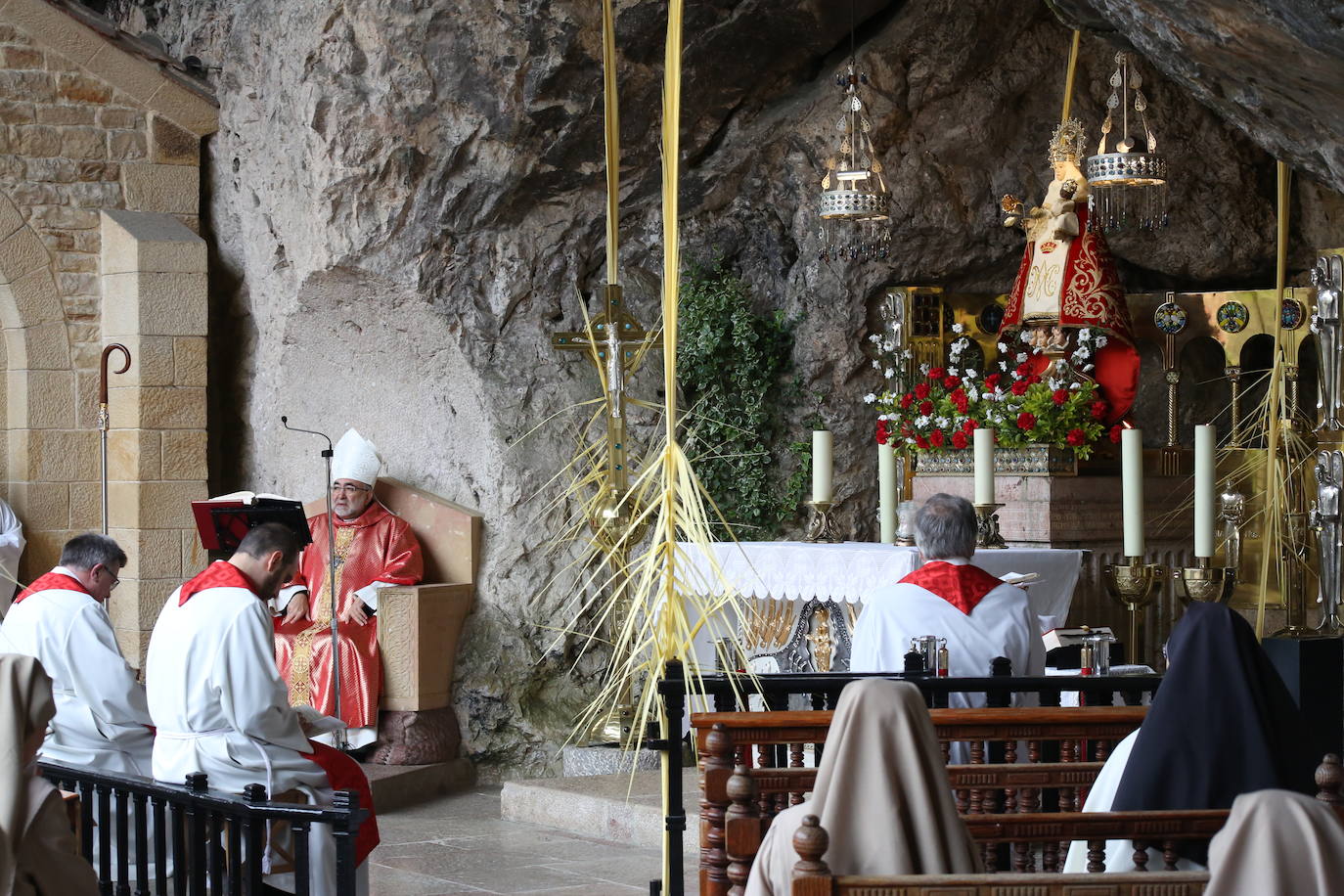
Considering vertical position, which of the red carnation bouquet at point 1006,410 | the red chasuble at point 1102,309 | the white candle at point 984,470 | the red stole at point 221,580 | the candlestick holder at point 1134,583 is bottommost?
the candlestick holder at point 1134,583

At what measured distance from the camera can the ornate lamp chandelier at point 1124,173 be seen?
7148 mm

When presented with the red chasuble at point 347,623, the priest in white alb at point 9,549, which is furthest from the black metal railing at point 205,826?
the priest in white alb at point 9,549

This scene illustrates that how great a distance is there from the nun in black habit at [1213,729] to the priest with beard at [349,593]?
5.91 metres

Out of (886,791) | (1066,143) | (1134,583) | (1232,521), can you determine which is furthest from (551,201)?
(886,791)

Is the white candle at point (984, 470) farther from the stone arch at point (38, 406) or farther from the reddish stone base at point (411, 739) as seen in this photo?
the stone arch at point (38, 406)

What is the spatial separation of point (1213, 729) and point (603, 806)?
4.47 m

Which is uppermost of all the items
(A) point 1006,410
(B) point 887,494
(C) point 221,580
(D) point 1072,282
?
(D) point 1072,282

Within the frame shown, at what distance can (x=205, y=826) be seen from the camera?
4148 millimetres

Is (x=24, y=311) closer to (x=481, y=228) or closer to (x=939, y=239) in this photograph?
(x=481, y=228)

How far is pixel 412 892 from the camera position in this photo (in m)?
6.15

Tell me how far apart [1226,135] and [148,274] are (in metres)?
6.51

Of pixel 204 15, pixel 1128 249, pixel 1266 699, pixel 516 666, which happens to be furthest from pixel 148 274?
pixel 1266 699

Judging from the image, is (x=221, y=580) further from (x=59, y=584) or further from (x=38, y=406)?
(x=38, y=406)

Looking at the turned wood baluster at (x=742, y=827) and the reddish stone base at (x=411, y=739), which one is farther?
the reddish stone base at (x=411, y=739)
